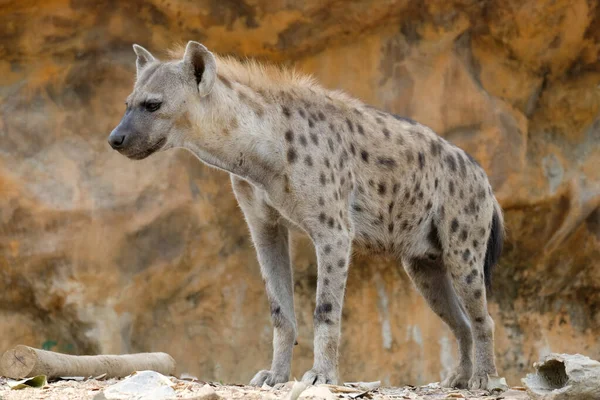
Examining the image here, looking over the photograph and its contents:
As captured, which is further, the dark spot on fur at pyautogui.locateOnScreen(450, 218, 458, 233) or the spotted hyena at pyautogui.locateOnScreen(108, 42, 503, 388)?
the dark spot on fur at pyautogui.locateOnScreen(450, 218, 458, 233)

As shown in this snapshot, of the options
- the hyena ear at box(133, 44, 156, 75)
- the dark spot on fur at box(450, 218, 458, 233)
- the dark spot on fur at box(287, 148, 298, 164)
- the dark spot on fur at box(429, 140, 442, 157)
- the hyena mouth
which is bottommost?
the dark spot on fur at box(450, 218, 458, 233)

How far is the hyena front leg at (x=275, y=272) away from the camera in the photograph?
4391mm

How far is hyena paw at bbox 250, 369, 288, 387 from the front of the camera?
430 cm

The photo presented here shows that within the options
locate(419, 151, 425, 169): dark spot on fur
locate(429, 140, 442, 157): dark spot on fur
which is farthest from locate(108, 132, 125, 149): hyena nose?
locate(429, 140, 442, 157): dark spot on fur

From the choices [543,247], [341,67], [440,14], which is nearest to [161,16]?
[341,67]

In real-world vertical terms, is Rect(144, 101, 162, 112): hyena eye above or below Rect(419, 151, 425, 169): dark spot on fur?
below

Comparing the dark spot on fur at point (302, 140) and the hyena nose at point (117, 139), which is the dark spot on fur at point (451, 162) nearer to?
the dark spot on fur at point (302, 140)

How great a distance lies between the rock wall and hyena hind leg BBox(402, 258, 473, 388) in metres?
1.58

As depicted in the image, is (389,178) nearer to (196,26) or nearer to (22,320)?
(196,26)

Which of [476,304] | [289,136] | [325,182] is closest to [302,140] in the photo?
[289,136]

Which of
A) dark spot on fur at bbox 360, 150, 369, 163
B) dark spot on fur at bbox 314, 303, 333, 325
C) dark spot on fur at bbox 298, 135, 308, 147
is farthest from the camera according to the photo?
dark spot on fur at bbox 360, 150, 369, 163

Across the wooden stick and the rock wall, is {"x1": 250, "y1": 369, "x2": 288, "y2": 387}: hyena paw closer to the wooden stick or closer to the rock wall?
the wooden stick

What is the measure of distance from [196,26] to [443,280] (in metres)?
2.55

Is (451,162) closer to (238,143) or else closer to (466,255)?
(466,255)
